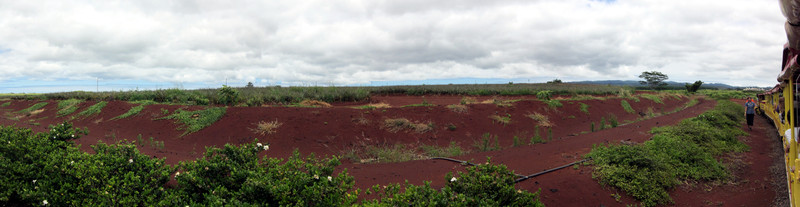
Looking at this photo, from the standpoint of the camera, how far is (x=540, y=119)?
14.5 metres

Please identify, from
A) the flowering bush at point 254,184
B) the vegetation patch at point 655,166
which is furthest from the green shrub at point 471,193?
the vegetation patch at point 655,166

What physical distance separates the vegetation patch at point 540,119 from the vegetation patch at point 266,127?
31.0 feet

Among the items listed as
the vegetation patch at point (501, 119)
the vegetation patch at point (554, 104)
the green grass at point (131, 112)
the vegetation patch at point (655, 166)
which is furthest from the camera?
the vegetation patch at point (554, 104)

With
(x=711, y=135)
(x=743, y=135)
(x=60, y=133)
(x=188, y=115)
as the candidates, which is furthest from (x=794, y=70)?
(x=188, y=115)

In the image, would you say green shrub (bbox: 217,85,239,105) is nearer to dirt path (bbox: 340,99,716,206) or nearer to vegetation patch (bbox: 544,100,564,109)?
dirt path (bbox: 340,99,716,206)

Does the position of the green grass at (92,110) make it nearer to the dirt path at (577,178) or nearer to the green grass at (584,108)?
the dirt path at (577,178)

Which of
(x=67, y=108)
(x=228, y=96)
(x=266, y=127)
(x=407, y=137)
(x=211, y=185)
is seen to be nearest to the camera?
(x=211, y=185)

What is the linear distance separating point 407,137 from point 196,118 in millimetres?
6350

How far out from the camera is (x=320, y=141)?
9.93 metres

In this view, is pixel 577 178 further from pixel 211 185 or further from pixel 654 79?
pixel 654 79

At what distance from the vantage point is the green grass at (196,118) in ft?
34.8

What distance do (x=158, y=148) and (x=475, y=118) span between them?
9.44 meters

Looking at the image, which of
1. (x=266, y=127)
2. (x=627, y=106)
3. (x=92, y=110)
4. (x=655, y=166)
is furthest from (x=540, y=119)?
(x=92, y=110)

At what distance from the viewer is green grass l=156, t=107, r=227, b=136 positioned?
10.6m
